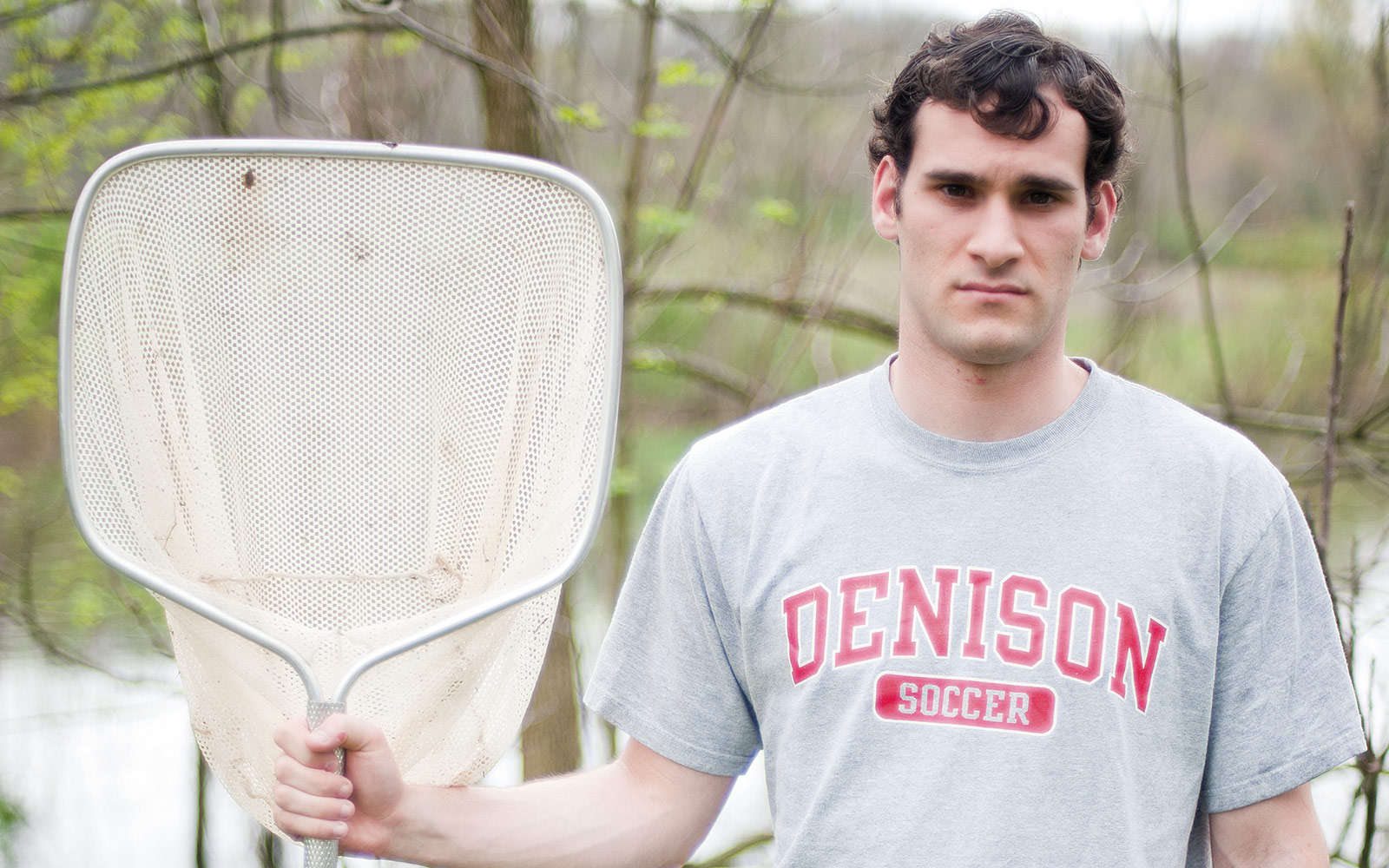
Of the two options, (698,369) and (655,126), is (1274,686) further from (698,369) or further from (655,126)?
(698,369)

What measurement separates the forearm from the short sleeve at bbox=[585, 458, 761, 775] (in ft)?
0.18

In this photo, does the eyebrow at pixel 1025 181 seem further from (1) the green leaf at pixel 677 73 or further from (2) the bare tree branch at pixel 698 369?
(2) the bare tree branch at pixel 698 369

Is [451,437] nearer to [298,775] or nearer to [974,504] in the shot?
[298,775]

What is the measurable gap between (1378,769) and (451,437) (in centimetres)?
196

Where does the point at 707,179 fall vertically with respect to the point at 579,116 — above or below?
below

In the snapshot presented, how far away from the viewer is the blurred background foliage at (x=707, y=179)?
396 cm

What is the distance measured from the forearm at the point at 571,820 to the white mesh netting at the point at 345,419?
0.07m

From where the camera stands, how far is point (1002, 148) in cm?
154

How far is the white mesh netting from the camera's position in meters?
1.54

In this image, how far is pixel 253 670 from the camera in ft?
5.06

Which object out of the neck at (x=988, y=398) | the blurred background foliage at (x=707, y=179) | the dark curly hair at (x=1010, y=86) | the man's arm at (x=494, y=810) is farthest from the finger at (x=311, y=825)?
the blurred background foliage at (x=707, y=179)

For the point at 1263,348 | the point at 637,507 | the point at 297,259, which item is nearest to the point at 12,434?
the point at 637,507

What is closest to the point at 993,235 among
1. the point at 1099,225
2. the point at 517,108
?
the point at 1099,225

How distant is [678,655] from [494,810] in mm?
323
